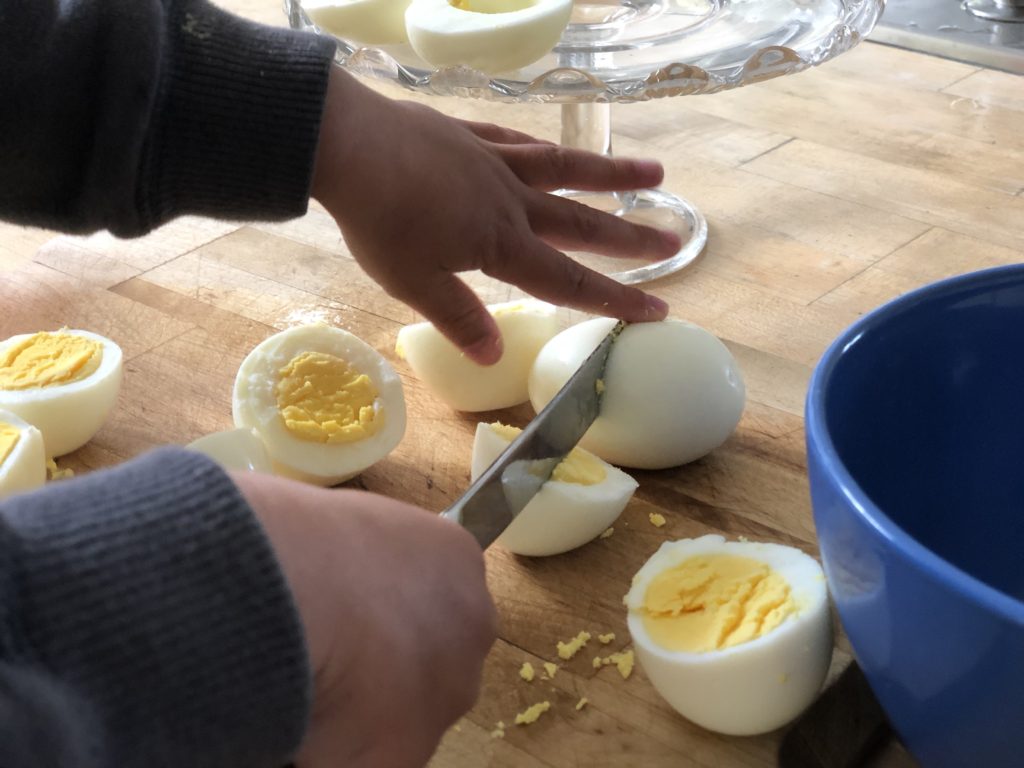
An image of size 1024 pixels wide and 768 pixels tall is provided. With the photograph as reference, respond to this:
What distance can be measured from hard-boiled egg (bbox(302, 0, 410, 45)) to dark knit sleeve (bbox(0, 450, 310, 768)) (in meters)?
0.87

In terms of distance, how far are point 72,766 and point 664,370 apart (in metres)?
0.61

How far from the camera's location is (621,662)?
0.86 metres

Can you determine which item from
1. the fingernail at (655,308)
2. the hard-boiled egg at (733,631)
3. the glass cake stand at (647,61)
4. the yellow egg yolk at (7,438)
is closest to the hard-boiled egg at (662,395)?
the fingernail at (655,308)

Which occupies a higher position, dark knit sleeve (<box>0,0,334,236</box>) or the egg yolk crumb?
dark knit sleeve (<box>0,0,334,236</box>)

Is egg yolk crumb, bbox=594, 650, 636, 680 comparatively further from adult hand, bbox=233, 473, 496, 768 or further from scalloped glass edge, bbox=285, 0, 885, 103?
scalloped glass edge, bbox=285, 0, 885, 103

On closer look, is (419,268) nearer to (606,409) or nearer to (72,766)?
(606,409)

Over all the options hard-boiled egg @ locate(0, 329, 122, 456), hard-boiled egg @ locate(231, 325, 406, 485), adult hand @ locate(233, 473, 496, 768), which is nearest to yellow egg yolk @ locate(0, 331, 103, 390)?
hard-boiled egg @ locate(0, 329, 122, 456)

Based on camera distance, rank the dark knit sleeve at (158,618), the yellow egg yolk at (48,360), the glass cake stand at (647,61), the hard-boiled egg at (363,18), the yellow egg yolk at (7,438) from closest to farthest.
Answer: the dark knit sleeve at (158,618) < the yellow egg yolk at (7,438) < the yellow egg yolk at (48,360) < the glass cake stand at (647,61) < the hard-boiled egg at (363,18)

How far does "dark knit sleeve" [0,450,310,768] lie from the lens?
0.53 meters

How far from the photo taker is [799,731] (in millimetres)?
784

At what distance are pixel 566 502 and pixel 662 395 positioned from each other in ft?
0.48

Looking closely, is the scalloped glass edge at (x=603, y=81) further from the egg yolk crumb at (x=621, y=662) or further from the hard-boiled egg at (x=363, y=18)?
the egg yolk crumb at (x=621, y=662)

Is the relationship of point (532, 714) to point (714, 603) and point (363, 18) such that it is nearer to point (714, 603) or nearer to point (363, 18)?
point (714, 603)

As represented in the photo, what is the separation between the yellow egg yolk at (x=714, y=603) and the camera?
31.4 inches
